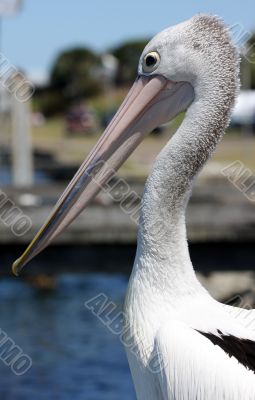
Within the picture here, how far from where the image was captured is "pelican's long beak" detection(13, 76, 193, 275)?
177 inches

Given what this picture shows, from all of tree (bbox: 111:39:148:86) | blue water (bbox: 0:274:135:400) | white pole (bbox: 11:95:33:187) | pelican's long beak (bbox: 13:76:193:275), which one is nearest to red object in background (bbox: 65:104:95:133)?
tree (bbox: 111:39:148:86)

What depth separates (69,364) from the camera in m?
9.30

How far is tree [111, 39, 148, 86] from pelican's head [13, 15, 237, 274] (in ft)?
258

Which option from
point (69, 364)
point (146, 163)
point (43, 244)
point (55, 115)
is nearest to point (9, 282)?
point (69, 364)

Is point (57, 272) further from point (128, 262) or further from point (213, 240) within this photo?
point (213, 240)

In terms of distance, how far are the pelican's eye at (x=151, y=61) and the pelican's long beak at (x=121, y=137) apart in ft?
0.15

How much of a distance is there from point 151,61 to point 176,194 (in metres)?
0.60

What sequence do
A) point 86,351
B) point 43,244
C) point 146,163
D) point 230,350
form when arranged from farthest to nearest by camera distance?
point 146,163 → point 86,351 → point 43,244 → point 230,350

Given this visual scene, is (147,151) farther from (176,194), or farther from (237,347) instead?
(237,347)

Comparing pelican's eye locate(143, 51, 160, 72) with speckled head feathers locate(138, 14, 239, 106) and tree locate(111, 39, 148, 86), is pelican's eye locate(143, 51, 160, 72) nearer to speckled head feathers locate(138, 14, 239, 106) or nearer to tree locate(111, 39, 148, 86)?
speckled head feathers locate(138, 14, 239, 106)

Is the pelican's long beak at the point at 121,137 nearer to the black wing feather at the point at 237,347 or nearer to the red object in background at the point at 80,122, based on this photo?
the black wing feather at the point at 237,347

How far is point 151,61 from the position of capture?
14.9 feet

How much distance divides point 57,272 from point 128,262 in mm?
641

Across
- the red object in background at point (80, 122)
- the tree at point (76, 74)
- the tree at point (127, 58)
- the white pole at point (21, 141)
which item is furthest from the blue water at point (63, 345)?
the tree at point (76, 74)
